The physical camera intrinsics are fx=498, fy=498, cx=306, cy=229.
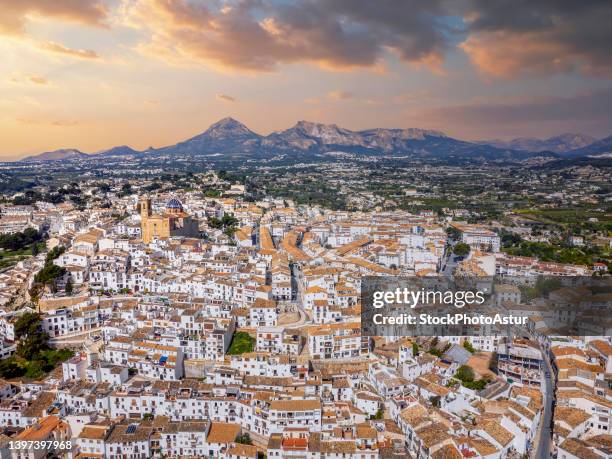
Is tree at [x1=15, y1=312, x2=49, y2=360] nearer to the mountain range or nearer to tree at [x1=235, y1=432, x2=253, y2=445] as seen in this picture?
tree at [x1=235, y1=432, x2=253, y2=445]

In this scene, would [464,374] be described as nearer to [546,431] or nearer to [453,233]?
[546,431]

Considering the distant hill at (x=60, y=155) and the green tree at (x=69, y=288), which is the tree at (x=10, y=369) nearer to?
the green tree at (x=69, y=288)

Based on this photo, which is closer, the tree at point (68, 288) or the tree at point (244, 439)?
the tree at point (244, 439)

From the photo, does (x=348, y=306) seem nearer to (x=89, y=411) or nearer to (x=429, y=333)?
(x=429, y=333)

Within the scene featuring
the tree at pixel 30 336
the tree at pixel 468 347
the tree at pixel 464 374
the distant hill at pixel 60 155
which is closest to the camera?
the tree at pixel 464 374

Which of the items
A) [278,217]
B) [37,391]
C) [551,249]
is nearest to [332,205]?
[278,217]

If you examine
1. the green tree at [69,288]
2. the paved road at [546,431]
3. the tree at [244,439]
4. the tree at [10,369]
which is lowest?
the tree at [244,439]

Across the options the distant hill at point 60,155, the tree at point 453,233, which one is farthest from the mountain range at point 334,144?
the tree at point 453,233

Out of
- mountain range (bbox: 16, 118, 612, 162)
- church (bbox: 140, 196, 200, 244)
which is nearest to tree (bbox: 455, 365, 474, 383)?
church (bbox: 140, 196, 200, 244)
